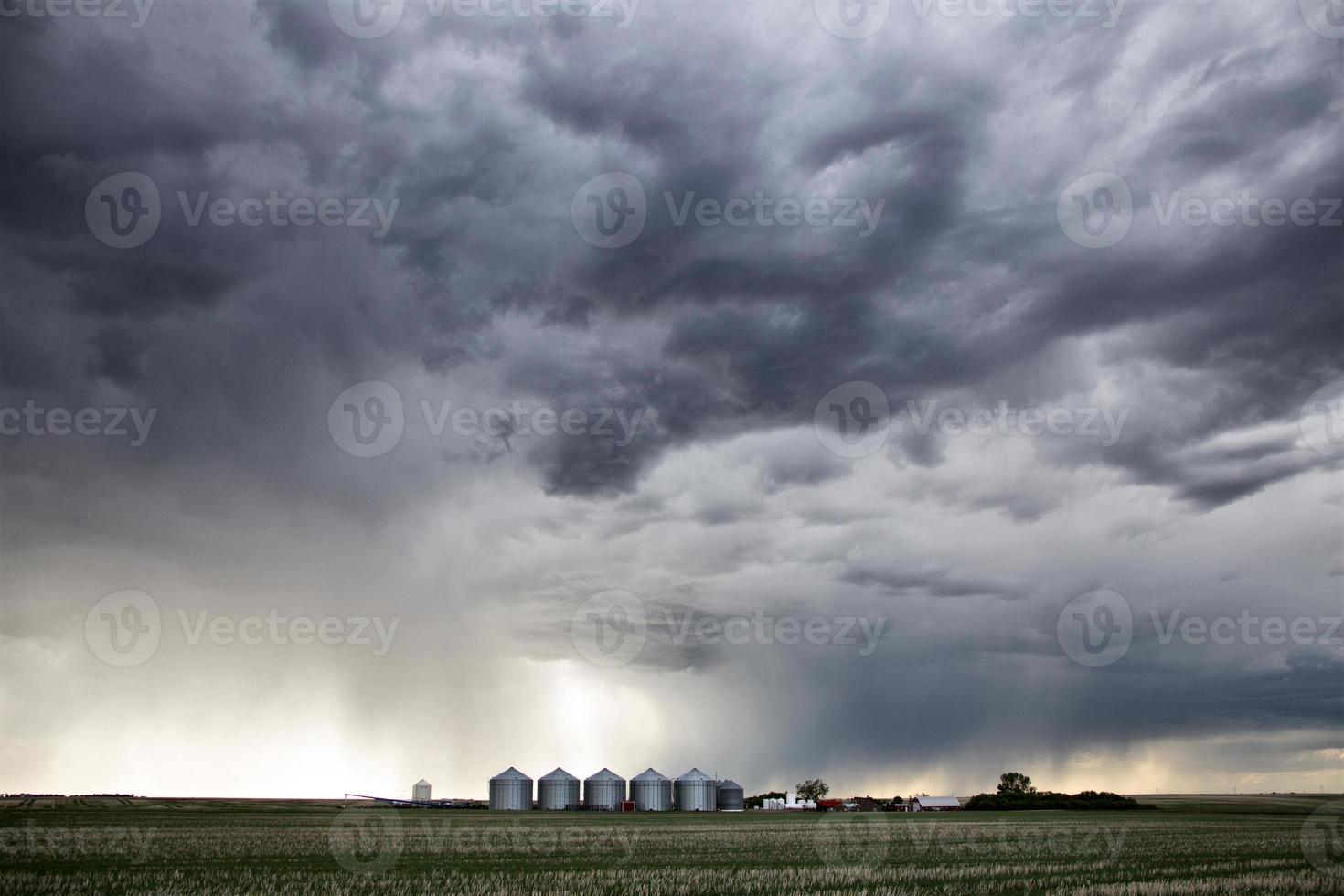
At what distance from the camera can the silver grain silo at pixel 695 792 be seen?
575 ft

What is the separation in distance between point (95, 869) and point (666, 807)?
147341mm

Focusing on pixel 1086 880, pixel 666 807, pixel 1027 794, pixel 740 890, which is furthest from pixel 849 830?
pixel 1027 794

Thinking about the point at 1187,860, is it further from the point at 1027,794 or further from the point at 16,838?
the point at 1027,794

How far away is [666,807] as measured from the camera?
176 metres

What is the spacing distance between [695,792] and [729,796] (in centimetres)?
875

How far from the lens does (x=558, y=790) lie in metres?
176

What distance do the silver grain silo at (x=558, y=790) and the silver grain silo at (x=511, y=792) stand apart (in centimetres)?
229
